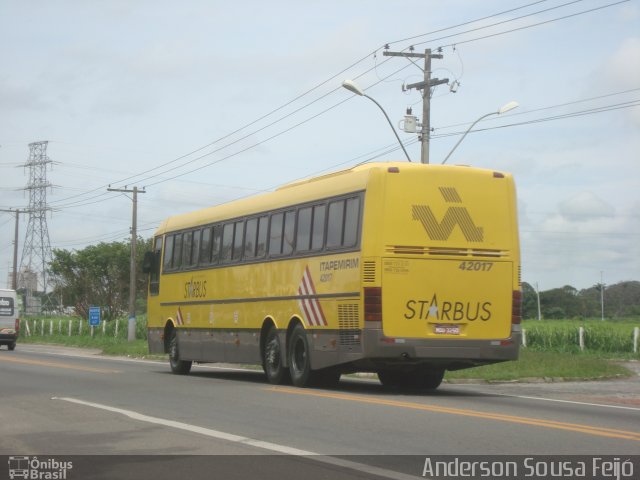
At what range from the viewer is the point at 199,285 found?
927 inches

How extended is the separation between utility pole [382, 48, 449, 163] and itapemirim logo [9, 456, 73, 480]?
78.4ft

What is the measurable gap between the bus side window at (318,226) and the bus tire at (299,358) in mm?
1537

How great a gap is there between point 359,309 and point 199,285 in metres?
7.60

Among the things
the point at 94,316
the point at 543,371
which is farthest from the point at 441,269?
the point at 94,316

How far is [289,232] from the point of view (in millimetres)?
19484

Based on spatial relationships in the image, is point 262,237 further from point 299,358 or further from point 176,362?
point 176,362

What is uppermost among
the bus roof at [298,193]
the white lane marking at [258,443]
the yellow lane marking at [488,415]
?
the bus roof at [298,193]

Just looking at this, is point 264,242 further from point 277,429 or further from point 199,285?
point 277,429

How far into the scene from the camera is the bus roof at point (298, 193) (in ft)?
56.3

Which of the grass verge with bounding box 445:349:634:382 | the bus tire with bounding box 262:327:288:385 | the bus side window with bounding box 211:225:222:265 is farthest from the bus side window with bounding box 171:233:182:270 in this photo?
the grass verge with bounding box 445:349:634:382

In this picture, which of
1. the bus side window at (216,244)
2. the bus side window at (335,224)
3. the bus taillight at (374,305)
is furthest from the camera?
the bus side window at (216,244)

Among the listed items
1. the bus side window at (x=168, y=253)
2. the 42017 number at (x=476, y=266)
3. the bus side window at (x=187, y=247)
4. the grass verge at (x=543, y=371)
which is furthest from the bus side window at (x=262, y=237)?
the bus side window at (x=168, y=253)

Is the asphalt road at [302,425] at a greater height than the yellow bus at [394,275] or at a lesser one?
lesser

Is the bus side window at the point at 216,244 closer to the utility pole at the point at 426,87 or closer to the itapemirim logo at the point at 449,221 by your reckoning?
the itapemirim logo at the point at 449,221
